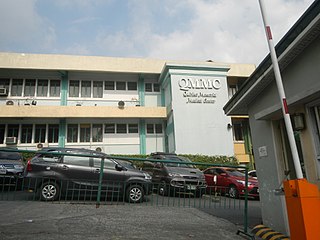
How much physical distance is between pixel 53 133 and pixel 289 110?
1771 centimetres

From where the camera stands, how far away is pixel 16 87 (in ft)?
65.5

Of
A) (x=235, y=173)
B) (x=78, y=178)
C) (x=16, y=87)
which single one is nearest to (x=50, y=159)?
(x=78, y=178)

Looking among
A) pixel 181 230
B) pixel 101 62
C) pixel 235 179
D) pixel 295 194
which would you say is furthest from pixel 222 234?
pixel 101 62

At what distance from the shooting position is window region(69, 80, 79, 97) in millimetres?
20484

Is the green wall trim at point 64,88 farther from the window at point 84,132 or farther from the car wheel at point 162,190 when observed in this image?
the car wheel at point 162,190

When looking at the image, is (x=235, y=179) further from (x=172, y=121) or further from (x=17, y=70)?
(x=17, y=70)

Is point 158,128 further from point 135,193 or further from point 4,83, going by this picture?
point 135,193

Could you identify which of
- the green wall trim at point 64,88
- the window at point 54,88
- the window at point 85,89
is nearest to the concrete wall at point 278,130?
the window at point 85,89

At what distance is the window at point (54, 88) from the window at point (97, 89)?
2.73m

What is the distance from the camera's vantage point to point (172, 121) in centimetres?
1911

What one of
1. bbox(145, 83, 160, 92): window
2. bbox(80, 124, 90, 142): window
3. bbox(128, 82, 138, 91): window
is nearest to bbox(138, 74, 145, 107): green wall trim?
bbox(128, 82, 138, 91): window

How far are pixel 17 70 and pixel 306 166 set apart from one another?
20.3 metres

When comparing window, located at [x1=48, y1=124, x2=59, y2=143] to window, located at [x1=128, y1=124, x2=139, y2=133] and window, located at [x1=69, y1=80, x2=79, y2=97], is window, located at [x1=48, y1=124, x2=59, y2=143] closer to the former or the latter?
window, located at [x1=69, y1=80, x2=79, y2=97]

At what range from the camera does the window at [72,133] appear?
19797mm
